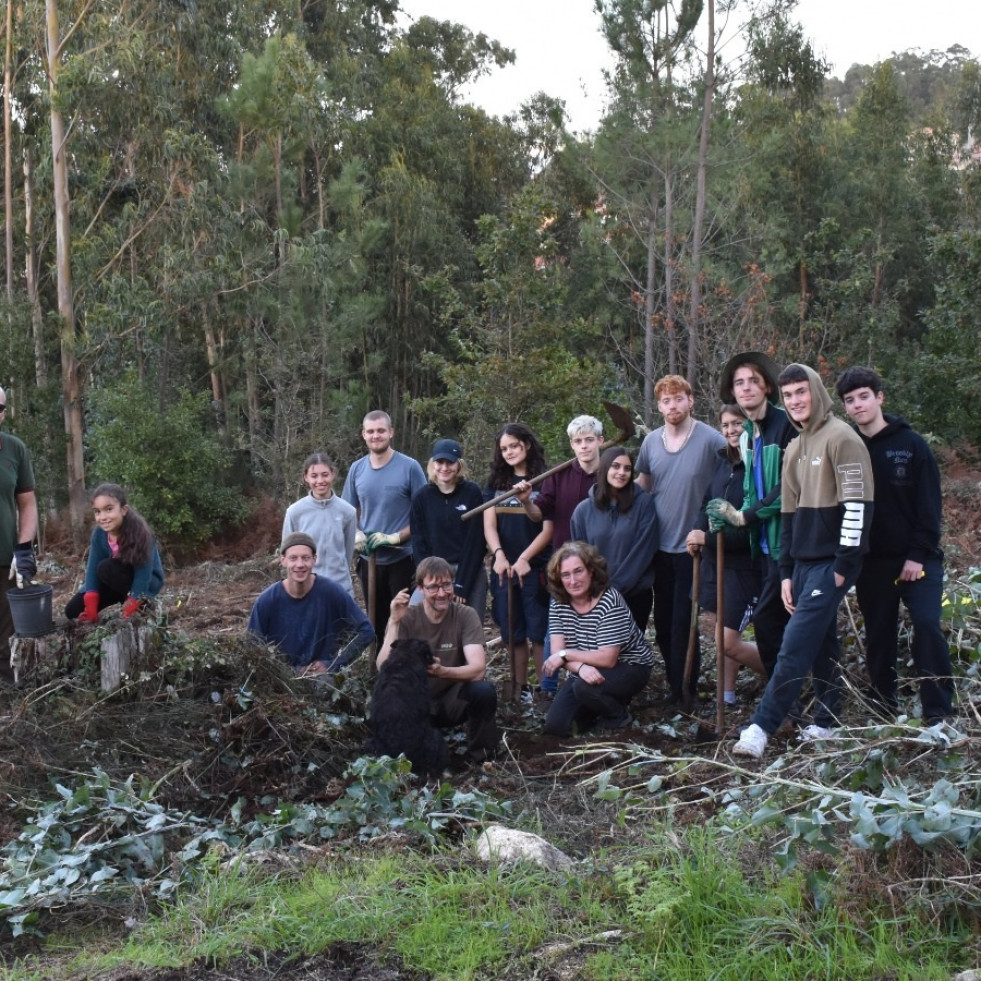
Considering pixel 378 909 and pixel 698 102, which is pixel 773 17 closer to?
pixel 698 102

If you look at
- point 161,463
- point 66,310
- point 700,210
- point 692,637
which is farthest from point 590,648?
point 66,310

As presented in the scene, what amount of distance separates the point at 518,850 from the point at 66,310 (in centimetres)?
1960

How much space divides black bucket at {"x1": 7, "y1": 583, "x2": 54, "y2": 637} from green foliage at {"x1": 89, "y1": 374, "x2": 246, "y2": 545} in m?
13.6

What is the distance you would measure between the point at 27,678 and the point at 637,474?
3542 millimetres

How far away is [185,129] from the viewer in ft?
73.6

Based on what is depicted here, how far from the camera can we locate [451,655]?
21.0ft

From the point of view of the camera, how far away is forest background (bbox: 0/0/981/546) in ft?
61.0

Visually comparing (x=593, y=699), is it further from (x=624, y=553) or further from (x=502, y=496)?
(x=502, y=496)

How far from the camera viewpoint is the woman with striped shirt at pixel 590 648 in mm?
6445

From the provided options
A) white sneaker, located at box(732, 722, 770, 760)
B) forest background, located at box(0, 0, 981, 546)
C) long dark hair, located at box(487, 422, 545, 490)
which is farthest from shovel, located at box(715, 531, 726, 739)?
forest background, located at box(0, 0, 981, 546)

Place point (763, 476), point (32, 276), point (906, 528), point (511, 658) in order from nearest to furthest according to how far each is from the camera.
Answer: point (906, 528), point (763, 476), point (511, 658), point (32, 276)

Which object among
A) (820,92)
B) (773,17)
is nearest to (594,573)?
(773,17)

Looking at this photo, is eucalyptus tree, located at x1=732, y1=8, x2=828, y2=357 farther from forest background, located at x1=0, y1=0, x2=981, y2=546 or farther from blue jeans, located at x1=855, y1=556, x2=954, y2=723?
blue jeans, located at x1=855, y1=556, x2=954, y2=723

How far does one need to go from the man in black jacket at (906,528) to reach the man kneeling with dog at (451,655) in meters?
2.02
